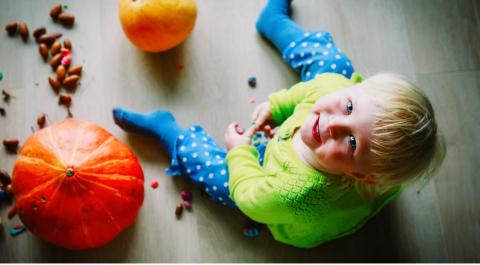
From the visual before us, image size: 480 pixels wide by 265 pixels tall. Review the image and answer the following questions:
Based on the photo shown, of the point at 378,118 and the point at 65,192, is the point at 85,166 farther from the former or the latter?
the point at 378,118

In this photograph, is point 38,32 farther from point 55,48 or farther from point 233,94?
point 233,94

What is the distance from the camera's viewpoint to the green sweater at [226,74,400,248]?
2.61 ft

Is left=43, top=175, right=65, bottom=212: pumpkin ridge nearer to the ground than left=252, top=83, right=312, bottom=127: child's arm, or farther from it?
nearer to the ground

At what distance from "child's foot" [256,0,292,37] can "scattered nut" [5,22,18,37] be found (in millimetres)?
632

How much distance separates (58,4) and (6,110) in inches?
12.1

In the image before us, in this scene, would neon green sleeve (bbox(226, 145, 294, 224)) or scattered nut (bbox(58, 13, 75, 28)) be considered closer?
neon green sleeve (bbox(226, 145, 294, 224))

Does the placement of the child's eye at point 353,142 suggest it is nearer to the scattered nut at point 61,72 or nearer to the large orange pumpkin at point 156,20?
the large orange pumpkin at point 156,20

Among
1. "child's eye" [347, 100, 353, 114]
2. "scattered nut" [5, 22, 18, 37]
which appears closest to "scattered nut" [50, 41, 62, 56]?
"scattered nut" [5, 22, 18, 37]

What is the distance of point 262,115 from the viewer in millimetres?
998

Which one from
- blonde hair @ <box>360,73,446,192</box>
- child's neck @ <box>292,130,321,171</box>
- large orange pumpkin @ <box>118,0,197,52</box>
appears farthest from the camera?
large orange pumpkin @ <box>118,0,197,52</box>

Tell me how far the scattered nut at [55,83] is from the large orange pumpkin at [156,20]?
0.77 feet

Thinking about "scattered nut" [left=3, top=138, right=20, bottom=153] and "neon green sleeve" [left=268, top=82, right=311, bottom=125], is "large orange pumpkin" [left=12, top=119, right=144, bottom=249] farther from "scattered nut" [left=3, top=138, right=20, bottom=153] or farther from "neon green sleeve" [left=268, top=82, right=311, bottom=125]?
"neon green sleeve" [left=268, top=82, right=311, bottom=125]

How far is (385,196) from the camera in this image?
0.88 meters

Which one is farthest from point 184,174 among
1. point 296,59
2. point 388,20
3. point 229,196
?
point 388,20
